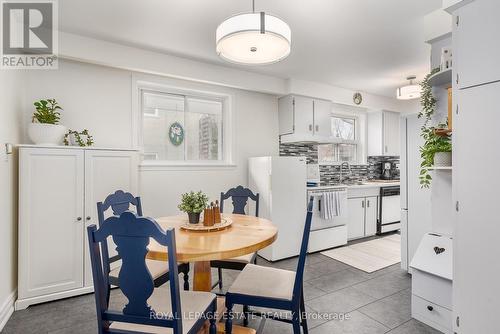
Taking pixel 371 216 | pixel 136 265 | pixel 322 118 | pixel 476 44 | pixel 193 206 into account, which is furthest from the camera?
pixel 371 216

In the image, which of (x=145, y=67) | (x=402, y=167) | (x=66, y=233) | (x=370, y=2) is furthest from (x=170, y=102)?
(x=402, y=167)

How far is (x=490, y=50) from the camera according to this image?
1.58m

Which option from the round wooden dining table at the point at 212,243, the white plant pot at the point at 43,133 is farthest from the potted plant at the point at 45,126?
the round wooden dining table at the point at 212,243

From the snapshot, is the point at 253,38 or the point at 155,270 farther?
the point at 155,270

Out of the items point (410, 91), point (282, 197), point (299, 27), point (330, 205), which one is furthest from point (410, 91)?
point (282, 197)

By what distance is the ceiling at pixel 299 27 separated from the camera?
2258 mm

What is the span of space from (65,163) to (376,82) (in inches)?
175

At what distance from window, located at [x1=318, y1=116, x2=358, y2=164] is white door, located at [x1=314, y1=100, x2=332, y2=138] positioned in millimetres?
466

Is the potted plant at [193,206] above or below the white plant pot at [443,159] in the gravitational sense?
below

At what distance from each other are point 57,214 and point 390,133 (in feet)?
Result: 17.9

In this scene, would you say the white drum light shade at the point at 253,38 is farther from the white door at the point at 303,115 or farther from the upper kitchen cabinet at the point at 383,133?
the upper kitchen cabinet at the point at 383,133

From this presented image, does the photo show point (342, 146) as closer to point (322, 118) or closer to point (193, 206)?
point (322, 118)

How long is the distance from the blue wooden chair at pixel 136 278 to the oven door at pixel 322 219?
2826mm

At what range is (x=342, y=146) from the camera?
5.27 m
